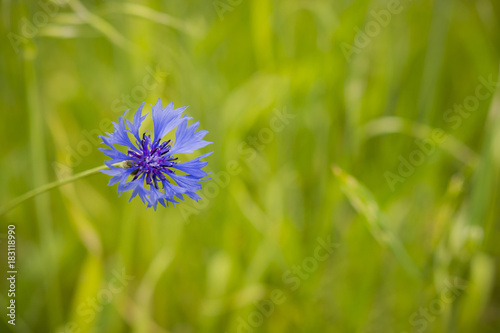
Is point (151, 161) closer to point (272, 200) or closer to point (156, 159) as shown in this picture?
point (156, 159)

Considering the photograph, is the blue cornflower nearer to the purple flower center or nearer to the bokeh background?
the purple flower center

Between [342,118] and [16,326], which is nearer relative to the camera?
[16,326]

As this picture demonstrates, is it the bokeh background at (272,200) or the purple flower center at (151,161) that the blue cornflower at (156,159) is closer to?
the purple flower center at (151,161)

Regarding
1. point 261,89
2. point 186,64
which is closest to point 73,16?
point 186,64

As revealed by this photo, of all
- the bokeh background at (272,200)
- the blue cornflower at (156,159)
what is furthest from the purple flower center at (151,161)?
the bokeh background at (272,200)

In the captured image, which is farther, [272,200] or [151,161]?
[272,200]

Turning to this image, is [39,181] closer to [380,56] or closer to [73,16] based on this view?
[73,16]

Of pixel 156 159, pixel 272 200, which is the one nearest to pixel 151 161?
pixel 156 159
